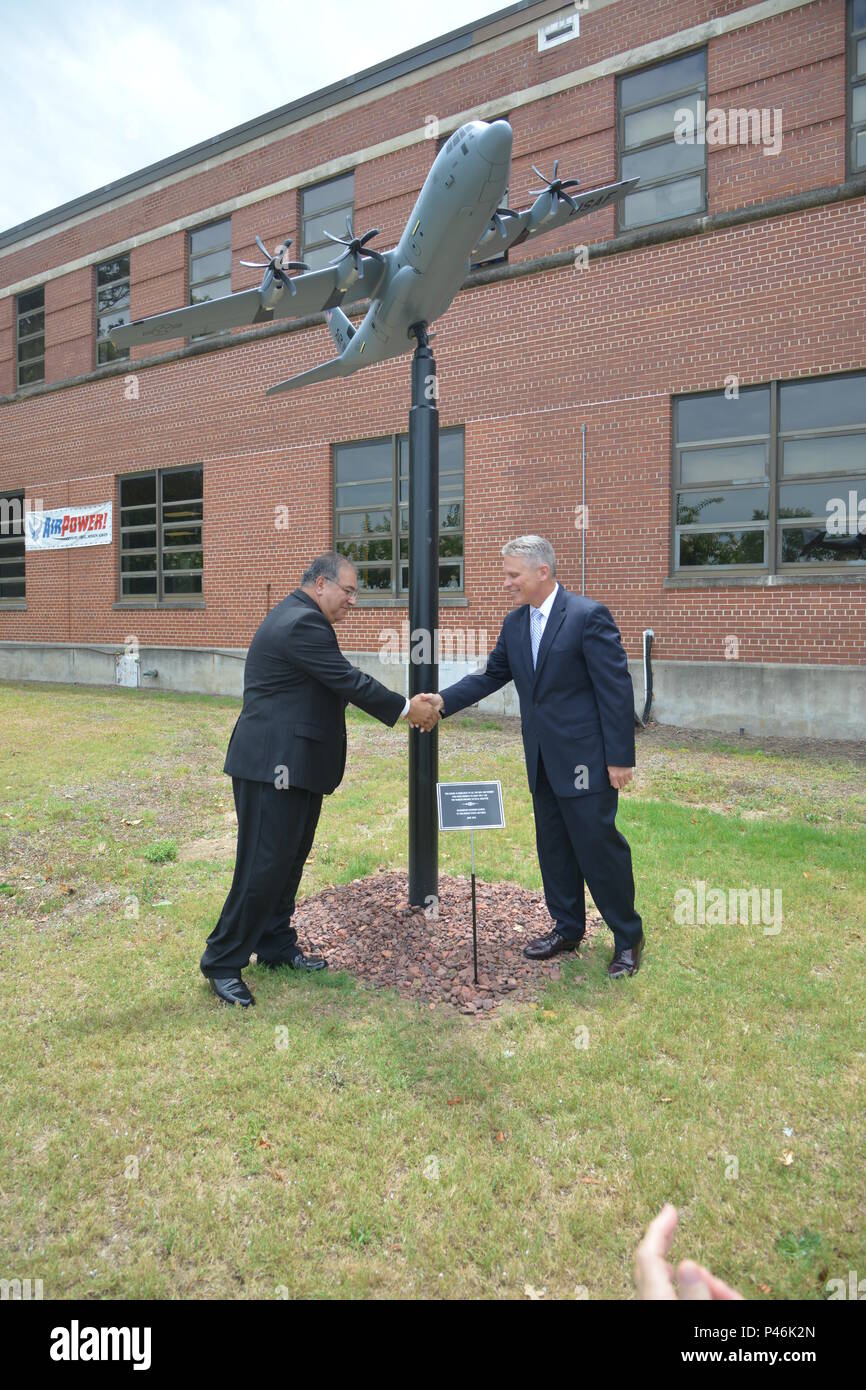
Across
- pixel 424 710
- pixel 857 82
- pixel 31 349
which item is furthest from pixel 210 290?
pixel 424 710

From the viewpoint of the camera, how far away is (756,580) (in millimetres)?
11211

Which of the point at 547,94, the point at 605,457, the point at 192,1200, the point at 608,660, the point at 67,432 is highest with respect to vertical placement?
the point at 547,94

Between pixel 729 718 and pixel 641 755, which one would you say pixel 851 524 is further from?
pixel 641 755

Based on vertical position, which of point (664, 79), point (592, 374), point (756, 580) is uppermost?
point (664, 79)

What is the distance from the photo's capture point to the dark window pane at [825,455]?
10781 mm

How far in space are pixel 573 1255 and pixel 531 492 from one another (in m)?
11.5

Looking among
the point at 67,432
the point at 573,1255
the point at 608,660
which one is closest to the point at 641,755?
the point at 608,660

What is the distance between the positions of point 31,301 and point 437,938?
22.0 m

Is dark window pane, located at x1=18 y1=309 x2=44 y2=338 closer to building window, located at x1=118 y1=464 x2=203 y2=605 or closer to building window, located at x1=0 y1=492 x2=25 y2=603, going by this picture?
building window, located at x1=0 y1=492 x2=25 y2=603

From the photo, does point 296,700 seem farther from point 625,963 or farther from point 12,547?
point 12,547

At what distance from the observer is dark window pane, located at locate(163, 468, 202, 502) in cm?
1723

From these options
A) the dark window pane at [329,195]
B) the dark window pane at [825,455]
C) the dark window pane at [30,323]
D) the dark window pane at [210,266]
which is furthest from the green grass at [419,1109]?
the dark window pane at [30,323]

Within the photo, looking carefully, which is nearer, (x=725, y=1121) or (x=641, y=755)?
(x=725, y=1121)

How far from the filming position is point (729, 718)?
11.4 m
